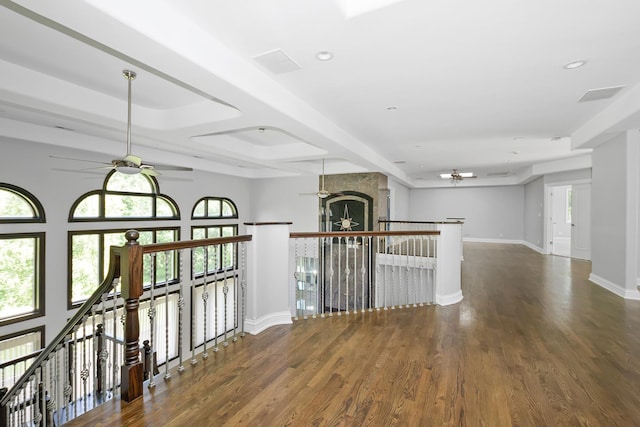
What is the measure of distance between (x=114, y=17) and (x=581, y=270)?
9.15m

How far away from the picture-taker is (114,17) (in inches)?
76.2

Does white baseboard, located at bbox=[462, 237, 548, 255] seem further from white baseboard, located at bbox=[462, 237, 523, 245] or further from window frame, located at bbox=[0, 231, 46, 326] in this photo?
window frame, located at bbox=[0, 231, 46, 326]

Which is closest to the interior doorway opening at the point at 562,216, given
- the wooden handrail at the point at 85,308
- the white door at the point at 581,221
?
the white door at the point at 581,221

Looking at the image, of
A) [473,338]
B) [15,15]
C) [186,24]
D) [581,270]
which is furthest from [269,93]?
[581,270]

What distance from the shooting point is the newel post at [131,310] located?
2018 millimetres

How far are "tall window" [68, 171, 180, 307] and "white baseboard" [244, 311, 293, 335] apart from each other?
4850mm

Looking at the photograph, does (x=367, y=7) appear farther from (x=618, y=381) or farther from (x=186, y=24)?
(x=618, y=381)

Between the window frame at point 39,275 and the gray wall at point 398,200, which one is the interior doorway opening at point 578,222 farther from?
the window frame at point 39,275

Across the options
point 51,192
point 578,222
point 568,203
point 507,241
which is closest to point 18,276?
point 51,192

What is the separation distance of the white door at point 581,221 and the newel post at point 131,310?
10566 millimetres

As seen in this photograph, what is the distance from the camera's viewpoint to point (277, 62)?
3.03m

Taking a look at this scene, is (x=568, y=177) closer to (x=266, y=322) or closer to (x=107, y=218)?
(x=266, y=322)

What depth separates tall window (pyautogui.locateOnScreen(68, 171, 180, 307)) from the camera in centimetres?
620

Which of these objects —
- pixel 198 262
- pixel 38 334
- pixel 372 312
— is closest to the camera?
pixel 372 312
